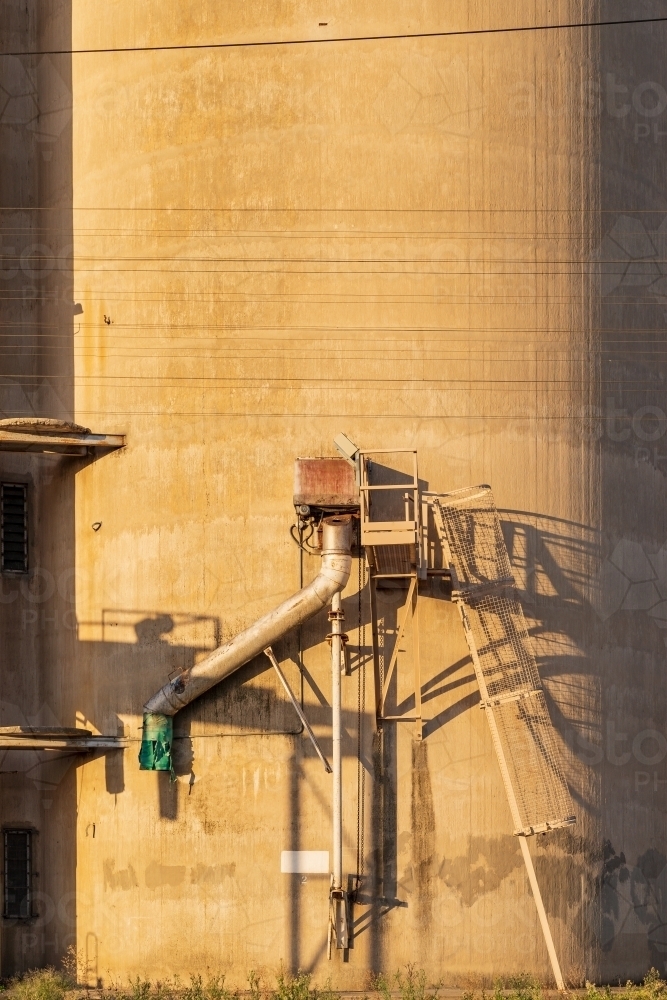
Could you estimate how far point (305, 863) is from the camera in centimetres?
2439

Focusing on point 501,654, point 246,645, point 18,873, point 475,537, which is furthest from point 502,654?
point 18,873

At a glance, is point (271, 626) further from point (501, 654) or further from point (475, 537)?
point (501, 654)

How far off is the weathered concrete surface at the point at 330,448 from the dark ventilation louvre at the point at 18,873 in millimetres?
308

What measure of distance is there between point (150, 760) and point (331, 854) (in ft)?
11.0

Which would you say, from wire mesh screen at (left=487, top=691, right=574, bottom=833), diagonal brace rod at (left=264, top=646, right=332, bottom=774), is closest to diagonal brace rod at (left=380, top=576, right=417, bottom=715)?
diagonal brace rod at (left=264, top=646, right=332, bottom=774)

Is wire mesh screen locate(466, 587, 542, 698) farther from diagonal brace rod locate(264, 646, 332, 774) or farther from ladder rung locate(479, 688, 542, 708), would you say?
diagonal brace rod locate(264, 646, 332, 774)

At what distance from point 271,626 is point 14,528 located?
5.39 metres

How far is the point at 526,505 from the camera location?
25.2 meters

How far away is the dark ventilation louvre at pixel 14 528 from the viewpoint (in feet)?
85.8

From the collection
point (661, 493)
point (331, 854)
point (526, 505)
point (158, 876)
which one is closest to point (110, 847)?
point (158, 876)

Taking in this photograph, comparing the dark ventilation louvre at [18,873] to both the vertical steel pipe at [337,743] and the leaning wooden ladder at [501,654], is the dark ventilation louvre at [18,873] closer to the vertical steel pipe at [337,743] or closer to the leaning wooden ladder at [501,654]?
the vertical steel pipe at [337,743]

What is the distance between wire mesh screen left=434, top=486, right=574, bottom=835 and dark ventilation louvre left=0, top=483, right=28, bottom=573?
7.38 metres

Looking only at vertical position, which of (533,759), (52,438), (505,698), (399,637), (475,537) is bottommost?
(533,759)

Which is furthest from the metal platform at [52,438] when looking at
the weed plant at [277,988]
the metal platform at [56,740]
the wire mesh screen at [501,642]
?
the weed plant at [277,988]
